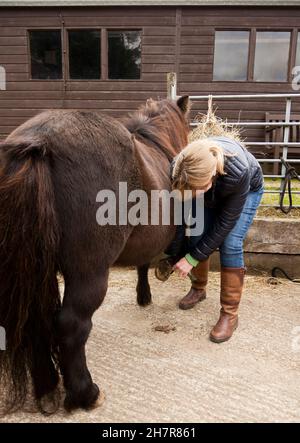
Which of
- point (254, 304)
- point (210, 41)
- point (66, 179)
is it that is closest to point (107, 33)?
point (210, 41)

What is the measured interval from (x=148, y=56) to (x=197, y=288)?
227 inches

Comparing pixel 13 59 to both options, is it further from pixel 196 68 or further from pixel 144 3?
pixel 196 68

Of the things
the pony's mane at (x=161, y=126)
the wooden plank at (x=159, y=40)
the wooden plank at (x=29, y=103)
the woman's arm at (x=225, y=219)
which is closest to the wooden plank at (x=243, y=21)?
the wooden plank at (x=159, y=40)

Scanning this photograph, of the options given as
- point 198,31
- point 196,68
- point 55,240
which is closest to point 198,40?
point 198,31

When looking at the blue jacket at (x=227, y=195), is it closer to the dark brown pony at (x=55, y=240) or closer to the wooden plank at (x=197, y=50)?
the dark brown pony at (x=55, y=240)

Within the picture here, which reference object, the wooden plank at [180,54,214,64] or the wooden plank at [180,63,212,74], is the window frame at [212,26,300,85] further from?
the wooden plank at [180,54,214,64]

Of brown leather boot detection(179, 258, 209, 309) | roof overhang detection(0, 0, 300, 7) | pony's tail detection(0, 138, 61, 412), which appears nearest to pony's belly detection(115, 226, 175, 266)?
pony's tail detection(0, 138, 61, 412)

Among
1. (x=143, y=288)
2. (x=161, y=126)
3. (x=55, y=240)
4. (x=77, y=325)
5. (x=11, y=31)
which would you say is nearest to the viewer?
(x=55, y=240)

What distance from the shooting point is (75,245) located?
148 centimetres

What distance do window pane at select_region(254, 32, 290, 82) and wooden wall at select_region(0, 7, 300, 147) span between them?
0.23 m

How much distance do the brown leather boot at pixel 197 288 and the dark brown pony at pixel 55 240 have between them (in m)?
1.25

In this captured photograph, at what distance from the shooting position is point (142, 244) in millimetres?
1921

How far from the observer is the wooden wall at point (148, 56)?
23.0 ft
